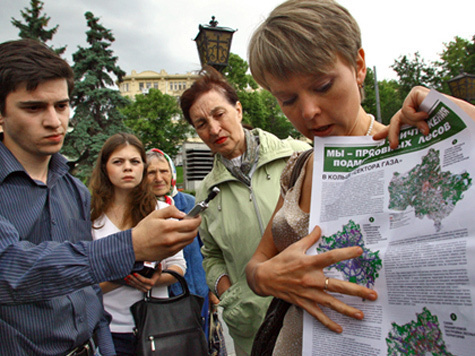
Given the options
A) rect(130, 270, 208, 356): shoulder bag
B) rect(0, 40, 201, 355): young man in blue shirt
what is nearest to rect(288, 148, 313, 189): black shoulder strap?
rect(0, 40, 201, 355): young man in blue shirt

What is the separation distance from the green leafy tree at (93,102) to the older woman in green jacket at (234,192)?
40.9 feet

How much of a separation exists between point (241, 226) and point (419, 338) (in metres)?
1.49

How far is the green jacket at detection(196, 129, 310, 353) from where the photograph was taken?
83.7 inches

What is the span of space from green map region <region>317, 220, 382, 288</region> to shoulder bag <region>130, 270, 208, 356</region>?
1.72 m

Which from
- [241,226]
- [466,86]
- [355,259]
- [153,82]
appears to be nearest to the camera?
[355,259]

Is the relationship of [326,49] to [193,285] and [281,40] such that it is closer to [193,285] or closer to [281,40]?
[281,40]

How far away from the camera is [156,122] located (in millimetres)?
33844

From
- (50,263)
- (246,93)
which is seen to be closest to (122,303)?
(50,263)

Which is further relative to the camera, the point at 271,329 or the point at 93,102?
the point at 93,102

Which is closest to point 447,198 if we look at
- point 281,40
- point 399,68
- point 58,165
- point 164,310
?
point 281,40

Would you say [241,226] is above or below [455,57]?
below

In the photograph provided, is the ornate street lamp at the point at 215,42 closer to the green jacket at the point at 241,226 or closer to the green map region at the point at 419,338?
the green jacket at the point at 241,226

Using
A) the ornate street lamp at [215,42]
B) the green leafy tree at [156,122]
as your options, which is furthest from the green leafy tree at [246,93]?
the ornate street lamp at [215,42]

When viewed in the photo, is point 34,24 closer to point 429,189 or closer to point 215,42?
point 215,42
